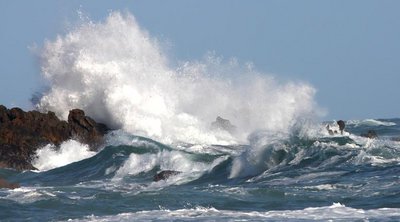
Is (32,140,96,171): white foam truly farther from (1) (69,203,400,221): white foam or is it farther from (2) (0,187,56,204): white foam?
(1) (69,203,400,221): white foam

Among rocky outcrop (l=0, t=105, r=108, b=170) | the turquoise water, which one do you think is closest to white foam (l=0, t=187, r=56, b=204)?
the turquoise water

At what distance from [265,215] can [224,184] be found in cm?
629

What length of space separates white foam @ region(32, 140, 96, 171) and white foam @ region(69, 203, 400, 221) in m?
14.7

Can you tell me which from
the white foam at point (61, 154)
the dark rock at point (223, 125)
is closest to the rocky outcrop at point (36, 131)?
the white foam at point (61, 154)

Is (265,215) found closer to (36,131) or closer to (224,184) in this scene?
(224,184)

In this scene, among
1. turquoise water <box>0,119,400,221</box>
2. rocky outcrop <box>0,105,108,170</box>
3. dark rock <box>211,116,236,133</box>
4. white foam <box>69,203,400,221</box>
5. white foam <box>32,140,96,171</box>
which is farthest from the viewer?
dark rock <box>211,116,236,133</box>

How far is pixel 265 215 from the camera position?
14.8 meters

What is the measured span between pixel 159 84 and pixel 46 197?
2199 cm

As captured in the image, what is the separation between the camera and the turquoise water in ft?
50.9

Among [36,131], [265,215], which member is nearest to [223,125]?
[36,131]

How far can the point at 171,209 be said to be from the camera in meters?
16.2

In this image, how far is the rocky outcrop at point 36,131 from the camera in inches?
1193

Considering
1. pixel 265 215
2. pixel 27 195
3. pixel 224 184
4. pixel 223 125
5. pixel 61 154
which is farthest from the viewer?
pixel 223 125

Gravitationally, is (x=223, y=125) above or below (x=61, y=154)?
above
